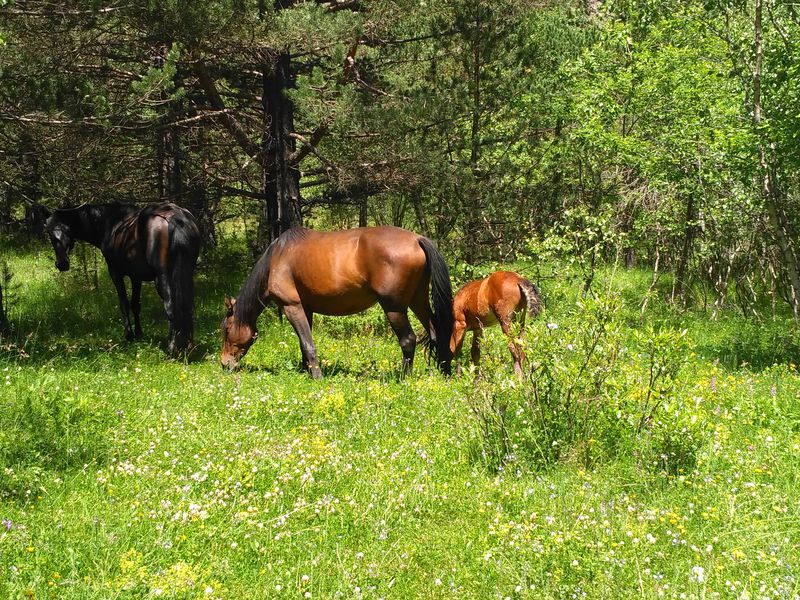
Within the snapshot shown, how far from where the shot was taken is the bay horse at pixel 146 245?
30.1 ft

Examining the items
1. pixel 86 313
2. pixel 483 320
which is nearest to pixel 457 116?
pixel 483 320

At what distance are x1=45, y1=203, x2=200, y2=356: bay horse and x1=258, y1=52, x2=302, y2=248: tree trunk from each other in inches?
86.8

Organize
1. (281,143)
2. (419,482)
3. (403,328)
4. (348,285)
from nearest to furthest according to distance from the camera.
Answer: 1. (419,482)
2. (403,328)
3. (348,285)
4. (281,143)

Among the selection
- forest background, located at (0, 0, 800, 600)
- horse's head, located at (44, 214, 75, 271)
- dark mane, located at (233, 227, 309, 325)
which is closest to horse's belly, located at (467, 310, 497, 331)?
forest background, located at (0, 0, 800, 600)

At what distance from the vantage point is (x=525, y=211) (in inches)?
567

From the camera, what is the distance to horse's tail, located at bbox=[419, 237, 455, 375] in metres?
7.68

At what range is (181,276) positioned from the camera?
9.23 m

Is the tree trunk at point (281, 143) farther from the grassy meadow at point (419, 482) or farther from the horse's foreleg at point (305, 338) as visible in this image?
the grassy meadow at point (419, 482)

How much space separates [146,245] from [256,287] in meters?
2.44

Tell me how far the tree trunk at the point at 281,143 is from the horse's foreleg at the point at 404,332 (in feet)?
14.2

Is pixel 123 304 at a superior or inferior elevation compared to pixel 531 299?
inferior

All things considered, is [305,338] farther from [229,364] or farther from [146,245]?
[146,245]

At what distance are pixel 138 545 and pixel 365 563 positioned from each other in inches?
50.5

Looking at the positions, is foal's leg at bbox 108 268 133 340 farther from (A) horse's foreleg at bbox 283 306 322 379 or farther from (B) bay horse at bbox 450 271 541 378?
(B) bay horse at bbox 450 271 541 378
